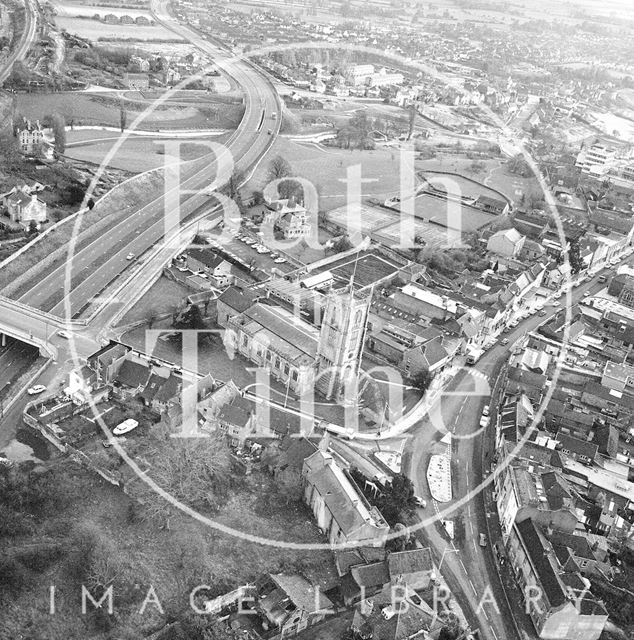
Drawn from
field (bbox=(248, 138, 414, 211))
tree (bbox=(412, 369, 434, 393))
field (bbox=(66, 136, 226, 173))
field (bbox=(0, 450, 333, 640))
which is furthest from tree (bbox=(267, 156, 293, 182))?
field (bbox=(0, 450, 333, 640))

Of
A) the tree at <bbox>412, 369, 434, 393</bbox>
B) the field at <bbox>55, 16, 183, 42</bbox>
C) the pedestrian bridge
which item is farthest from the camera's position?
the field at <bbox>55, 16, 183, 42</bbox>

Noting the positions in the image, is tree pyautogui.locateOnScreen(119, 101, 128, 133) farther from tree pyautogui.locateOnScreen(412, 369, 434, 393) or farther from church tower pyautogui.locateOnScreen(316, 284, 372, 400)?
tree pyautogui.locateOnScreen(412, 369, 434, 393)

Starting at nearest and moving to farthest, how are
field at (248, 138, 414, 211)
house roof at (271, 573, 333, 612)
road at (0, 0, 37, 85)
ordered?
house roof at (271, 573, 333, 612), field at (248, 138, 414, 211), road at (0, 0, 37, 85)

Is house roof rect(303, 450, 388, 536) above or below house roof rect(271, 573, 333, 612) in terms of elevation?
above

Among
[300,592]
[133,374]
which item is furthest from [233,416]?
[300,592]

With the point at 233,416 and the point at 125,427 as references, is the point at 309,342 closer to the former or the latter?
the point at 233,416
